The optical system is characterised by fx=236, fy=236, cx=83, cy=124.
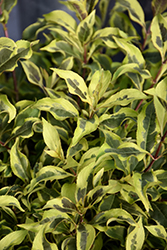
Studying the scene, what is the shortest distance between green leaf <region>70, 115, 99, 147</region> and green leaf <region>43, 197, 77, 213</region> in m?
0.14

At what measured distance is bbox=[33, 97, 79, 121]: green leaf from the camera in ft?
1.96

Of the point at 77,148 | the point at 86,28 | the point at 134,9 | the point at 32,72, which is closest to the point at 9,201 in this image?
the point at 77,148

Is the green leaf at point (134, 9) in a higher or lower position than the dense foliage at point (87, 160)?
higher

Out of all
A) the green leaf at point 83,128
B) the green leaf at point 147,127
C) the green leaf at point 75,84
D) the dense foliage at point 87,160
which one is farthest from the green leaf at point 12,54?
the green leaf at point 147,127

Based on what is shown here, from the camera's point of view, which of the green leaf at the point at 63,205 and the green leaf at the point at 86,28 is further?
the green leaf at the point at 86,28

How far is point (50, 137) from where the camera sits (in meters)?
0.59

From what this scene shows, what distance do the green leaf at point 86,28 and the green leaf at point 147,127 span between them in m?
0.31

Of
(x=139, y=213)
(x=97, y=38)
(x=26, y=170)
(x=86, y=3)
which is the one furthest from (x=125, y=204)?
(x=86, y=3)

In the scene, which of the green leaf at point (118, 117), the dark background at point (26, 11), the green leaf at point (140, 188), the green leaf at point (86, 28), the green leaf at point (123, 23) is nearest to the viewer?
the green leaf at point (140, 188)

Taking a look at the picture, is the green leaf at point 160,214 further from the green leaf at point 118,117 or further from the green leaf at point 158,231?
the green leaf at point 118,117

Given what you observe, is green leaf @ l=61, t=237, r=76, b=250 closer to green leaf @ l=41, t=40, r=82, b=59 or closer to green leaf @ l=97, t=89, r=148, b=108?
green leaf @ l=97, t=89, r=148, b=108

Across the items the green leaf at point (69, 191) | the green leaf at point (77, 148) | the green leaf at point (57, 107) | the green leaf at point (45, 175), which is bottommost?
the green leaf at point (69, 191)

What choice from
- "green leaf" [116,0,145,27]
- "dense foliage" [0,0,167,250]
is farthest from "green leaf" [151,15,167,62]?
"green leaf" [116,0,145,27]

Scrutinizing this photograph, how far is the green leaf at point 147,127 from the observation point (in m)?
0.60
